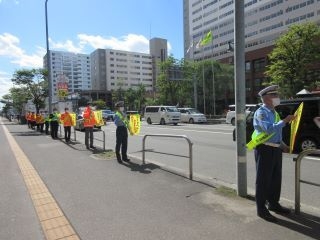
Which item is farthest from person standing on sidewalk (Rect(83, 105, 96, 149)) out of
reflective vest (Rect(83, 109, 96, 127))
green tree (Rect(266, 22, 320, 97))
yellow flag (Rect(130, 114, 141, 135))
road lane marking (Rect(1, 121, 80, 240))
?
green tree (Rect(266, 22, 320, 97))

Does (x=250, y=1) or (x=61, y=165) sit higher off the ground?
(x=250, y=1)

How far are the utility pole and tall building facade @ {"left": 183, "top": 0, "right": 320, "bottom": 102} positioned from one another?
65857 millimetres

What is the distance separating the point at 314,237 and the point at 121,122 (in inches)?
283

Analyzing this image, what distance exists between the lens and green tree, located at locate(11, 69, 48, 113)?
4766 centimetres

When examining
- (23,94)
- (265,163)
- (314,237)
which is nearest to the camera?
(314,237)

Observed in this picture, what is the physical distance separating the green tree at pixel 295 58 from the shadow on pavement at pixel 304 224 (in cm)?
3681

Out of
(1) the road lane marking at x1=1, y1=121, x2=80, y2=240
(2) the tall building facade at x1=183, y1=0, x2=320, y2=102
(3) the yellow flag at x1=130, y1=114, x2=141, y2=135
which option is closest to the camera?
(1) the road lane marking at x1=1, y1=121, x2=80, y2=240

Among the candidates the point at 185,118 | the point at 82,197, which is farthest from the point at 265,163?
the point at 185,118

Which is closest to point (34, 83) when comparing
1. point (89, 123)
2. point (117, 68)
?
point (89, 123)

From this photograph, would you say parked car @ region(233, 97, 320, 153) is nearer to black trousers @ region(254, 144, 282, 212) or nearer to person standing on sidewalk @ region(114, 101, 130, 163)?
person standing on sidewalk @ region(114, 101, 130, 163)

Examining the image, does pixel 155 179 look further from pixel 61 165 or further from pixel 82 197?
pixel 61 165

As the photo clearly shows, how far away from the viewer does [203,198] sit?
663 cm

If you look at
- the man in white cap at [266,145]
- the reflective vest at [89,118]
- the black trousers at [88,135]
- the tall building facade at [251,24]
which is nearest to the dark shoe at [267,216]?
the man in white cap at [266,145]

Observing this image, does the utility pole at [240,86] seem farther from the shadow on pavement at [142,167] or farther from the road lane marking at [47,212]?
the shadow on pavement at [142,167]
